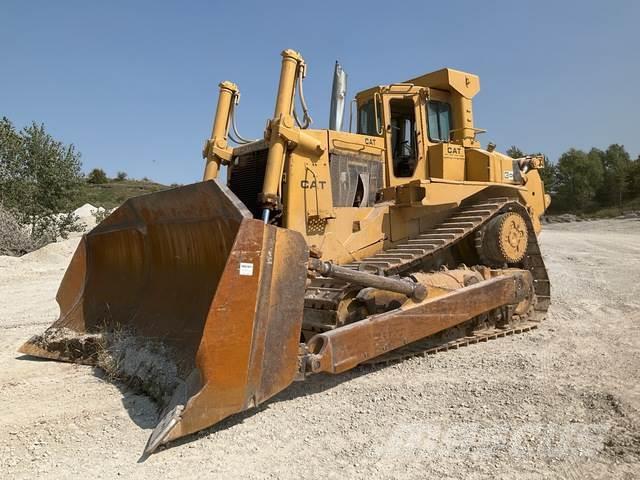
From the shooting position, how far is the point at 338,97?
7.38 meters

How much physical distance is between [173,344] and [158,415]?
827mm

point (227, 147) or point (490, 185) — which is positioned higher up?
point (227, 147)

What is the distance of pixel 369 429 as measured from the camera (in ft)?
12.1

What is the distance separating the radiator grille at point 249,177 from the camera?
5.93 m

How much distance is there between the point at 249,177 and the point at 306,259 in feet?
8.08

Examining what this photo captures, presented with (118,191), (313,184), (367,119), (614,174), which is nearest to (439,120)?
(367,119)

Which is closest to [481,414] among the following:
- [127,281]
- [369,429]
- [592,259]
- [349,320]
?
[369,429]

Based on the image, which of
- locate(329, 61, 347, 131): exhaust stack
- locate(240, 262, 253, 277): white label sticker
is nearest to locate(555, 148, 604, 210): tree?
locate(329, 61, 347, 131): exhaust stack

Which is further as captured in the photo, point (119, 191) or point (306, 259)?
point (119, 191)

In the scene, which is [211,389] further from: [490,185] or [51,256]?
[51,256]

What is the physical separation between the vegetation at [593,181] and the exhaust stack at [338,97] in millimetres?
34193

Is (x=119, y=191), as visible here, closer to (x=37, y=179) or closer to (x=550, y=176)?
(x=37, y=179)

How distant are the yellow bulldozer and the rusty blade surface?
0.02 meters

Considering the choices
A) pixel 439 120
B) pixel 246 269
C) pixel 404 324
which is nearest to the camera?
pixel 246 269
